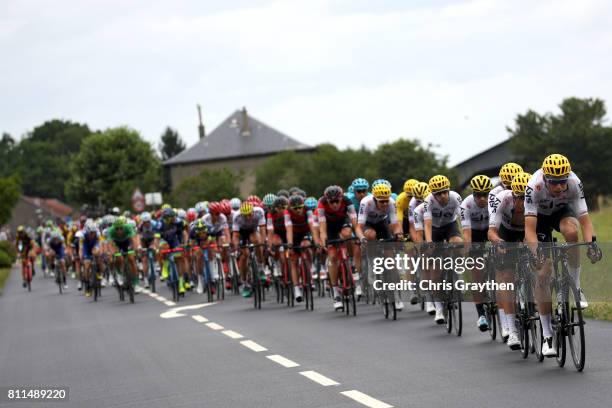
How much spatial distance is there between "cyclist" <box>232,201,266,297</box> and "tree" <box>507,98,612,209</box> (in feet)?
230

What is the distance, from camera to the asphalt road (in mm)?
9664

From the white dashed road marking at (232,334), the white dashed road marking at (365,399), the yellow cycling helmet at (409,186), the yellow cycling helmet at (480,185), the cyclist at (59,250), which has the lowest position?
the white dashed road marking at (365,399)

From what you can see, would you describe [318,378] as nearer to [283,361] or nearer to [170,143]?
[283,361]

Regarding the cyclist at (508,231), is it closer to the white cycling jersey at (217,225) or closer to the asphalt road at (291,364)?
the asphalt road at (291,364)

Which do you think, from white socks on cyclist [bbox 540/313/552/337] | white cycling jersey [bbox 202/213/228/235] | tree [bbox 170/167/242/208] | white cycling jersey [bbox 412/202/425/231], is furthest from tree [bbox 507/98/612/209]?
white socks on cyclist [bbox 540/313/552/337]

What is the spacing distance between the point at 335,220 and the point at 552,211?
25.2ft

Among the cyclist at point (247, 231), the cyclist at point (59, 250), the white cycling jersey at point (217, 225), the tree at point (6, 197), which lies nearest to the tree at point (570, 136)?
the tree at point (6, 197)

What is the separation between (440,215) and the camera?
15.2 m

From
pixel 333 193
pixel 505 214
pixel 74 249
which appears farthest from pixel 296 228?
pixel 74 249

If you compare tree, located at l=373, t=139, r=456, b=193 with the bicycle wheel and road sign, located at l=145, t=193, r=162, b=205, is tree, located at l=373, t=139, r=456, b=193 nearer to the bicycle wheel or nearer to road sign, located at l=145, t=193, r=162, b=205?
road sign, located at l=145, t=193, r=162, b=205

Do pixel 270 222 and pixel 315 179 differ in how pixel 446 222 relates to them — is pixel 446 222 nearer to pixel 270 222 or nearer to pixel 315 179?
pixel 270 222

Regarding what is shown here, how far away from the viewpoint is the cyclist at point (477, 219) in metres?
13.0

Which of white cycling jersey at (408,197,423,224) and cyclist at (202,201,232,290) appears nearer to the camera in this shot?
white cycling jersey at (408,197,423,224)

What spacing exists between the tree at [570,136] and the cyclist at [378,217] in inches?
2918
